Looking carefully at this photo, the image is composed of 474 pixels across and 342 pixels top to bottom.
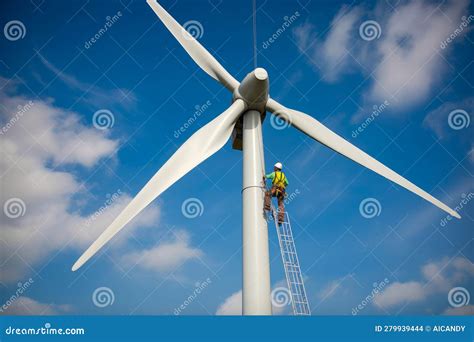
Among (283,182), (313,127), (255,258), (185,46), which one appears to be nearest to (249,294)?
(255,258)

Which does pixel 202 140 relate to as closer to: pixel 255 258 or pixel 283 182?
pixel 283 182

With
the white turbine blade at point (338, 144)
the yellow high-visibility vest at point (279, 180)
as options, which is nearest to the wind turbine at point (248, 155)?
the white turbine blade at point (338, 144)

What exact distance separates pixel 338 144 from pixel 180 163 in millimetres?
7187

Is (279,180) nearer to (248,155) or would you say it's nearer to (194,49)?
(248,155)

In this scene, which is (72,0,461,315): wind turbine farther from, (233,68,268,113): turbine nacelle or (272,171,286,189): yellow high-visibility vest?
(272,171,286,189): yellow high-visibility vest

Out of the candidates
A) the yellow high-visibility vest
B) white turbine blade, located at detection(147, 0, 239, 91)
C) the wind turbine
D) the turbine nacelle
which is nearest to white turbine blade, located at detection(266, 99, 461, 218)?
the wind turbine

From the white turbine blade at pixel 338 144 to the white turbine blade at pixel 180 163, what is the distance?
2128mm

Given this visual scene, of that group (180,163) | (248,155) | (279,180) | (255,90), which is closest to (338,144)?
(279,180)

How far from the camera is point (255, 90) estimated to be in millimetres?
16578

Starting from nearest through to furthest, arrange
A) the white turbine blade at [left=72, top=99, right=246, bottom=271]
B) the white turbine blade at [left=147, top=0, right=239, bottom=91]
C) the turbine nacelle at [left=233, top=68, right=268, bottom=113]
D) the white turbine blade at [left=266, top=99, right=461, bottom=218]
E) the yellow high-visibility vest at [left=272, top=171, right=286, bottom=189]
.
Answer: the white turbine blade at [left=72, top=99, right=246, bottom=271], the yellow high-visibility vest at [left=272, top=171, right=286, bottom=189], the turbine nacelle at [left=233, top=68, right=268, bottom=113], the white turbine blade at [left=266, top=99, right=461, bottom=218], the white turbine blade at [left=147, top=0, right=239, bottom=91]

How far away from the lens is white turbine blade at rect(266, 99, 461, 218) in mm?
17141

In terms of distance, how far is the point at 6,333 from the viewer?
1009cm

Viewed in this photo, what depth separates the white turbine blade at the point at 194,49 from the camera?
18.4 metres

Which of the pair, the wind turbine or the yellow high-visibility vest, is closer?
the wind turbine
